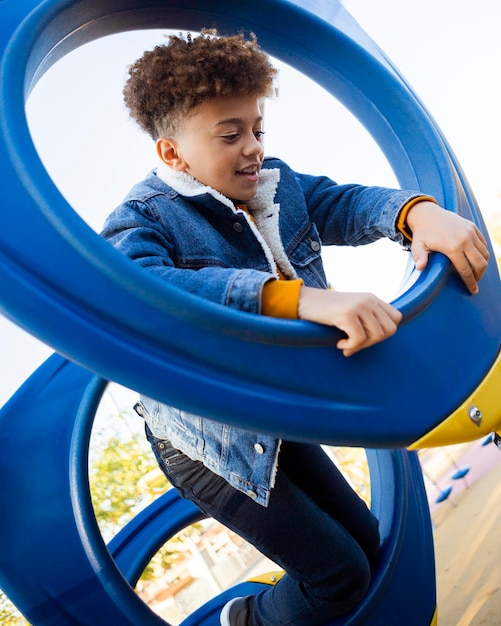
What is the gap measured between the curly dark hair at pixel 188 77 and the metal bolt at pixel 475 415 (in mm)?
648

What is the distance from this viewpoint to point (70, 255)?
2.60 feet

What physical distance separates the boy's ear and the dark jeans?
54 cm

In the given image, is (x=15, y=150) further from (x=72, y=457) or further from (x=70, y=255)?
(x=72, y=457)

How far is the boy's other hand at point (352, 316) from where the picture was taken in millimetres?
854

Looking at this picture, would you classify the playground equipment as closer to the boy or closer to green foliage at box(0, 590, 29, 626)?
the boy

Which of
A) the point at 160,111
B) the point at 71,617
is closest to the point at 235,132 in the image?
the point at 160,111

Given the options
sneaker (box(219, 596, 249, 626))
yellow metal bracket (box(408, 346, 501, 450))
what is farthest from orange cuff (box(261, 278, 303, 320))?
→ sneaker (box(219, 596, 249, 626))

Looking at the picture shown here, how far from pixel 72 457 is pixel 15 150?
0.87m

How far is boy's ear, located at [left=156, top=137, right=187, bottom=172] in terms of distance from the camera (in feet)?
3.94

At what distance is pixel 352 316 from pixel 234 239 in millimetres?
391

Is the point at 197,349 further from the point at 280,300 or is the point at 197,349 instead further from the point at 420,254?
the point at 420,254

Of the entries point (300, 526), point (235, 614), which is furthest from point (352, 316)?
point (235, 614)

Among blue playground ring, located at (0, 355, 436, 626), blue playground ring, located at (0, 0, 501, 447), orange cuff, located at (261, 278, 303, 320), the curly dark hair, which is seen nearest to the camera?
blue playground ring, located at (0, 0, 501, 447)

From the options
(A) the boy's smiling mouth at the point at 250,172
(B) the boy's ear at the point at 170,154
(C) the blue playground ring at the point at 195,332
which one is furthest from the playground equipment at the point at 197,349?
(A) the boy's smiling mouth at the point at 250,172
